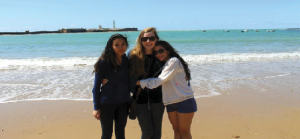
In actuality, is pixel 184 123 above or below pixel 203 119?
above

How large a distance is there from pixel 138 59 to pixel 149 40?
0.28m

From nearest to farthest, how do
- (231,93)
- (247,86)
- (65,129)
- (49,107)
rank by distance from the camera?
(65,129), (49,107), (231,93), (247,86)

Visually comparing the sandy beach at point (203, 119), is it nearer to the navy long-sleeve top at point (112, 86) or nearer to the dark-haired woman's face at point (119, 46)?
the navy long-sleeve top at point (112, 86)

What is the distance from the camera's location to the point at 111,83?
9.63ft

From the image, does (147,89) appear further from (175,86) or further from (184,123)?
(184,123)

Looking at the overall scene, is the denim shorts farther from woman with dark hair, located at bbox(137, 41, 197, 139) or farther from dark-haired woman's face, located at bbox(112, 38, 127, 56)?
dark-haired woman's face, located at bbox(112, 38, 127, 56)

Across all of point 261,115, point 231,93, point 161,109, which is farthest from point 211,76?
point 161,109

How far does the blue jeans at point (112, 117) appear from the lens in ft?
9.74

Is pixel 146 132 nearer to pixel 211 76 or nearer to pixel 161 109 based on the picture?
pixel 161 109

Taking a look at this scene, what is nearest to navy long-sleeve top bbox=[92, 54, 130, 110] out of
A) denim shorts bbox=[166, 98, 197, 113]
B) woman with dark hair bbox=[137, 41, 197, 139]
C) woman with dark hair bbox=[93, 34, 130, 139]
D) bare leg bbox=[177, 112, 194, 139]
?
woman with dark hair bbox=[93, 34, 130, 139]

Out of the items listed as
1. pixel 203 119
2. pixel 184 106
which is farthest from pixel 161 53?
pixel 203 119

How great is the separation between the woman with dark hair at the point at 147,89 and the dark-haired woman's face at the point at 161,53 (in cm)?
6

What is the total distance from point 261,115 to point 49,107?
4900 millimetres

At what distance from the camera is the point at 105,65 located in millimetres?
2857
